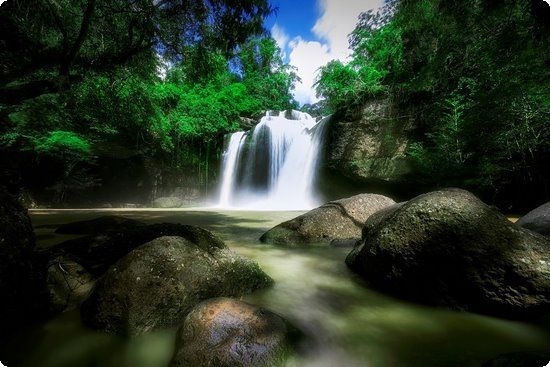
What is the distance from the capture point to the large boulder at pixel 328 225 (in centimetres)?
510

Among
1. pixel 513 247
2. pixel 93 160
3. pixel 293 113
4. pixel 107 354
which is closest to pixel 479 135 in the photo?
pixel 513 247

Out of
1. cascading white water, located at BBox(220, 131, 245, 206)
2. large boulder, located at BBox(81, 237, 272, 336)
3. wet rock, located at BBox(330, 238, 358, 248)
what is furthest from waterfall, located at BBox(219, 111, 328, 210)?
large boulder, located at BBox(81, 237, 272, 336)

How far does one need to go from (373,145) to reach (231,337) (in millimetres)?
11425

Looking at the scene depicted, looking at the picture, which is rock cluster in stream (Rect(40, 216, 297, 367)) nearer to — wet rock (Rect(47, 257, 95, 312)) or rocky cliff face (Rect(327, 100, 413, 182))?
wet rock (Rect(47, 257, 95, 312))

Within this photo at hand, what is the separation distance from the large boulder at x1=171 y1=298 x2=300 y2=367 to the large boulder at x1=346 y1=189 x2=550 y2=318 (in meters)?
1.44

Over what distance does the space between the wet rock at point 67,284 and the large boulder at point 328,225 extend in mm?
3006

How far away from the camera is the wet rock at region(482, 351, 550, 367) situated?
1.38m

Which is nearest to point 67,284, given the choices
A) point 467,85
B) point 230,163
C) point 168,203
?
point 467,85

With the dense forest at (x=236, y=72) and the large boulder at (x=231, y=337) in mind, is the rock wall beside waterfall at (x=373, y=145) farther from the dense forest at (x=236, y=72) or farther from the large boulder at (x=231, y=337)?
the large boulder at (x=231, y=337)

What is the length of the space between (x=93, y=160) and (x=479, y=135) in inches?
660

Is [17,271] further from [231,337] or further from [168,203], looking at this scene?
[168,203]

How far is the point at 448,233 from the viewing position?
255 cm

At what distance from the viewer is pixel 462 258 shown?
8.04 ft

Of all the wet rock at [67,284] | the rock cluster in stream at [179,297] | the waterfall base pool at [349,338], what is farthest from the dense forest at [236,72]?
the rock cluster in stream at [179,297]
